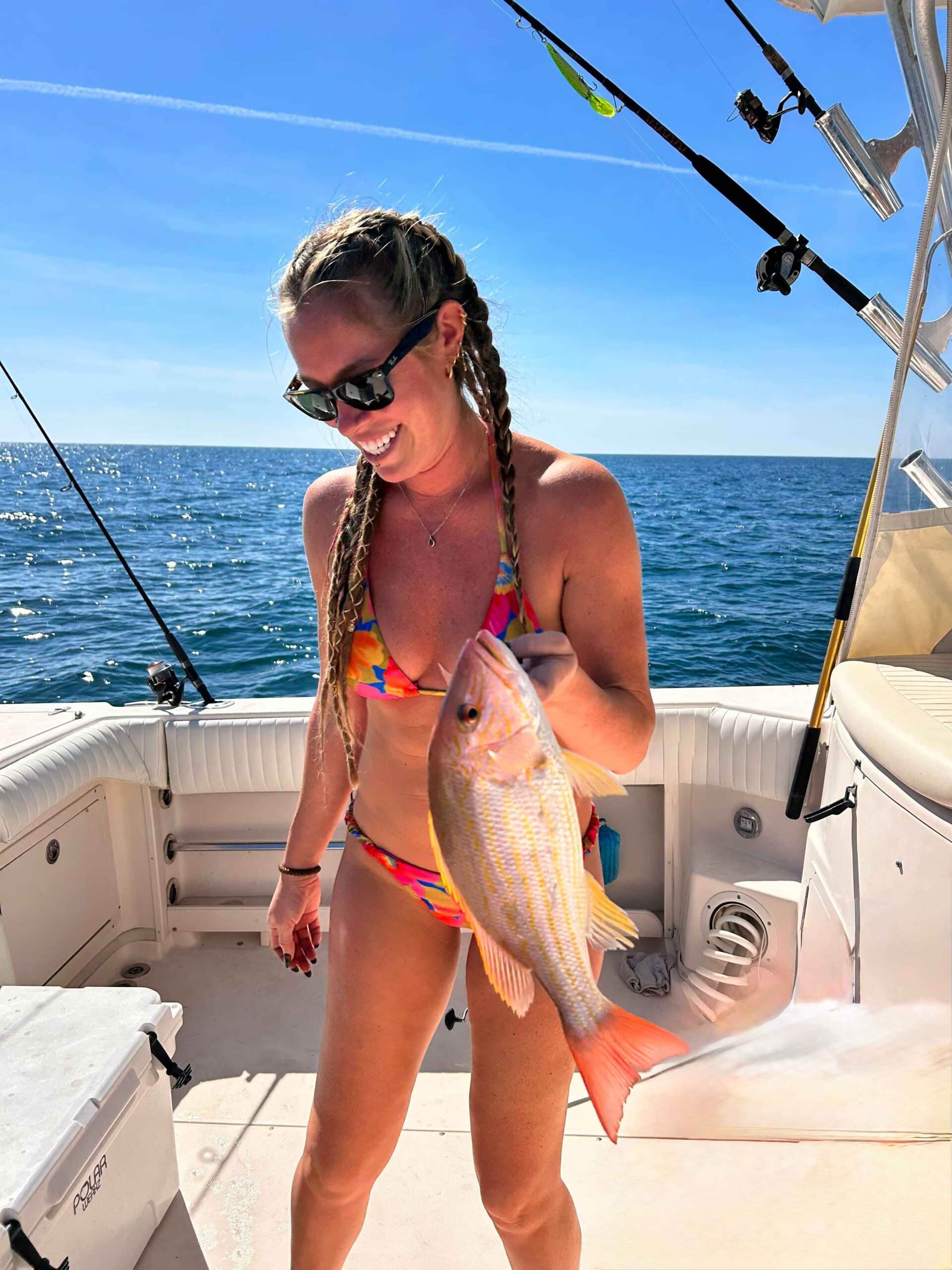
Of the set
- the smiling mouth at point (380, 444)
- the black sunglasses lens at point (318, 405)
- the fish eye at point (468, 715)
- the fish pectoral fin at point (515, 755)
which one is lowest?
the fish pectoral fin at point (515, 755)

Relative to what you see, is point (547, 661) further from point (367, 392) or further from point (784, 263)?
point (784, 263)

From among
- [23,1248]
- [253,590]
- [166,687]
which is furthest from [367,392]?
[253,590]

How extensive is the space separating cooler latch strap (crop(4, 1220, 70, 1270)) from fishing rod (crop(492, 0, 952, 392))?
3.50m

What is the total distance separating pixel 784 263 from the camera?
3.68 meters

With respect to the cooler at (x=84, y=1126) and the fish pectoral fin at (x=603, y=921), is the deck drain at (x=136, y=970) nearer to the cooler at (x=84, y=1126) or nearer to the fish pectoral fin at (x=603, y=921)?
the cooler at (x=84, y=1126)

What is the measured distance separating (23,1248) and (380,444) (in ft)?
6.13

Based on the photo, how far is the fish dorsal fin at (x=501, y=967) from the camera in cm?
135

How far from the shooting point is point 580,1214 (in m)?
2.72

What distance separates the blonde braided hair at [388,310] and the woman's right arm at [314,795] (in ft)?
0.24

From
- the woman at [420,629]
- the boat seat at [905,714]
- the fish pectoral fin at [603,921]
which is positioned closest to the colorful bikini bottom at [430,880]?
the woman at [420,629]

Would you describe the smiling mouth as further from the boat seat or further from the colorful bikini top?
the boat seat

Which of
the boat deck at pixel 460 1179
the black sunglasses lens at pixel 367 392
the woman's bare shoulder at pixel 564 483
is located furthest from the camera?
the boat deck at pixel 460 1179

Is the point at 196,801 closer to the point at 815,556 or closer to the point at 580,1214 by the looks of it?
the point at 580,1214

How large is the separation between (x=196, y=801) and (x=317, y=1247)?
8.63ft
